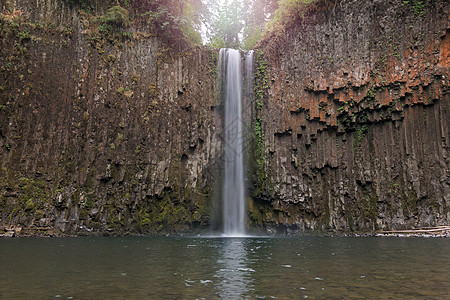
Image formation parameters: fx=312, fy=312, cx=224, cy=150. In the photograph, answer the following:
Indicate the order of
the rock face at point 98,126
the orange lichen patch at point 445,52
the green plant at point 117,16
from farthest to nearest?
the green plant at point 117,16 < the rock face at point 98,126 < the orange lichen patch at point 445,52

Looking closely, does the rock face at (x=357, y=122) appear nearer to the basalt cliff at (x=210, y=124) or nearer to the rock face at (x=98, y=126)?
the basalt cliff at (x=210, y=124)

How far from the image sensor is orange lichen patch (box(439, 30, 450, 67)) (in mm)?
17547

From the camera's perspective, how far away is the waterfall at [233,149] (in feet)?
64.2

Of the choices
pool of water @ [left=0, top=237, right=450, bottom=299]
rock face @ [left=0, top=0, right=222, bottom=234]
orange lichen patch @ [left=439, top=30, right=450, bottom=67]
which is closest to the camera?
pool of water @ [left=0, top=237, right=450, bottom=299]

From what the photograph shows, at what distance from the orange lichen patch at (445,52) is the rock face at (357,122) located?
5 centimetres

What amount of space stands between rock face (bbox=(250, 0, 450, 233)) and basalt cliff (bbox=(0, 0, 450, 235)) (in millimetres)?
69

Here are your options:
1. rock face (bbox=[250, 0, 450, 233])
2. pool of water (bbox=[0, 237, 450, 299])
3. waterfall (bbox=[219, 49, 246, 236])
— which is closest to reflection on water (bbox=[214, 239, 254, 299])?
pool of water (bbox=[0, 237, 450, 299])

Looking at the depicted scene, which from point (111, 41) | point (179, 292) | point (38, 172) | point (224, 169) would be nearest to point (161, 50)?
point (111, 41)

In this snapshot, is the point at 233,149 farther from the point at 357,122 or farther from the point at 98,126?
the point at 98,126

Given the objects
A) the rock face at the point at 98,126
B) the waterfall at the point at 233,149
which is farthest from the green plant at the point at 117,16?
the waterfall at the point at 233,149

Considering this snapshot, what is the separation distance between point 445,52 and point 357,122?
19.5 feet

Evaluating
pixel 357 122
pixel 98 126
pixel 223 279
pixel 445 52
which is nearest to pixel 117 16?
pixel 98 126

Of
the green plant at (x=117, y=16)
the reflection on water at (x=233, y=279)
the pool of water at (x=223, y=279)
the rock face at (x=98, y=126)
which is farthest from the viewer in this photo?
the green plant at (x=117, y=16)

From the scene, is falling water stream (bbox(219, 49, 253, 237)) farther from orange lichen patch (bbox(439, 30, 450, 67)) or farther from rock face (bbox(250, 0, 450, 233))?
orange lichen patch (bbox(439, 30, 450, 67))
